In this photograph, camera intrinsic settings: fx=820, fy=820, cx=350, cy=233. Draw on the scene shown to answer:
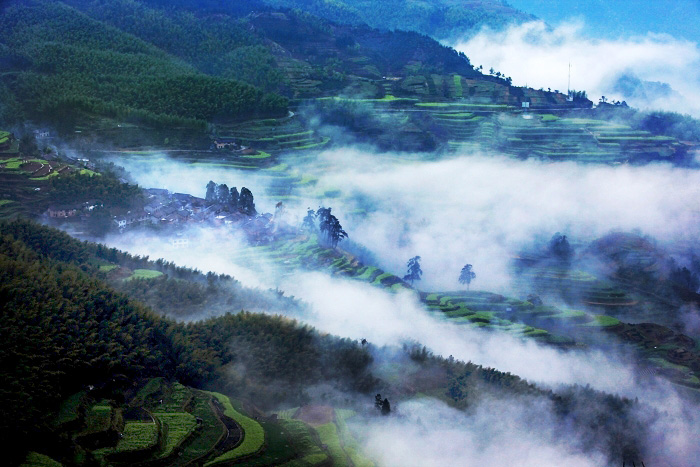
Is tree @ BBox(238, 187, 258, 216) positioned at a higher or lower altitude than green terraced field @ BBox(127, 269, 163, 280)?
higher

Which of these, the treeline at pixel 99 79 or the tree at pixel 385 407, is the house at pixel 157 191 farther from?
the tree at pixel 385 407

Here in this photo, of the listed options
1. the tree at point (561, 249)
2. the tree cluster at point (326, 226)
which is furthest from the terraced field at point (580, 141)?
the tree cluster at point (326, 226)

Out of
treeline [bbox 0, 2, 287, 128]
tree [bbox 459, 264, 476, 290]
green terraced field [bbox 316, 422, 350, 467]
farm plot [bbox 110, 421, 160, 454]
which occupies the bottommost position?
tree [bbox 459, 264, 476, 290]

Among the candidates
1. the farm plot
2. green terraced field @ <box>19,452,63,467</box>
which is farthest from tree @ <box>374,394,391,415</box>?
green terraced field @ <box>19,452,63,467</box>

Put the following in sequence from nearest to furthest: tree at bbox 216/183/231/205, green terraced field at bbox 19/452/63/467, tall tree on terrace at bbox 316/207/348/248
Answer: green terraced field at bbox 19/452/63/467, tall tree on terrace at bbox 316/207/348/248, tree at bbox 216/183/231/205

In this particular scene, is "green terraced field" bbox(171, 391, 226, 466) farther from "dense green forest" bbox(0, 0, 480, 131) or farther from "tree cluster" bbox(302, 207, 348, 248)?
"dense green forest" bbox(0, 0, 480, 131)

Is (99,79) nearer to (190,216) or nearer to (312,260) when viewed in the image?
(190,216)

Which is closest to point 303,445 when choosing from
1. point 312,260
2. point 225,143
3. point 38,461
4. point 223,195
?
point 38,461
